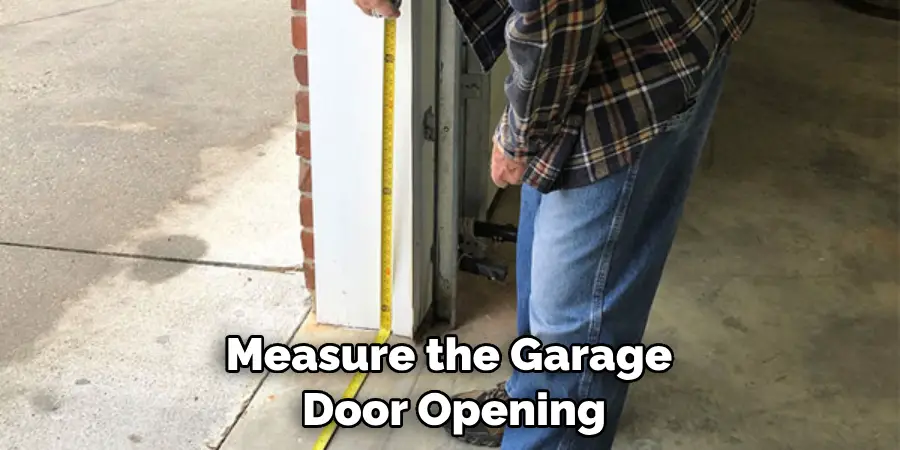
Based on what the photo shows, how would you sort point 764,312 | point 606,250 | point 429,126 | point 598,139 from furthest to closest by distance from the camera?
point 764,312 < point 429,126 < point 606,250 < point 598,139

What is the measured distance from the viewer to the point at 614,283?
152 centimetres

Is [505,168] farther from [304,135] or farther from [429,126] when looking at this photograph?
[304,135]

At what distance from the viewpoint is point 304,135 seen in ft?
7.52

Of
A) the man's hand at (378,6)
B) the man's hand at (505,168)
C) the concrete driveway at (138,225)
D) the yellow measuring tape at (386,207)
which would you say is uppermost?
the man's hand at (378,6)

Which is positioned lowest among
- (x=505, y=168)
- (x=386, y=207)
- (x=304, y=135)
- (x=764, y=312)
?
(x=764, y=312)

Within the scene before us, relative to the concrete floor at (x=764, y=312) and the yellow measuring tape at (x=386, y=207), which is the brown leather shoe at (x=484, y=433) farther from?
the yellow measuring tape at (x=386, y=207)

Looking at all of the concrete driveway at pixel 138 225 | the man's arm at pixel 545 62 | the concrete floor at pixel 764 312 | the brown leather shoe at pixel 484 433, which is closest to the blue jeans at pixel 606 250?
the man's arm at pixel 545 62

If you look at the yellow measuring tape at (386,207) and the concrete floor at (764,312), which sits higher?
the yellow measuring tape at (386,207)

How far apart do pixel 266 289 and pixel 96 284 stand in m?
0.48

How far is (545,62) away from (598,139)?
6.5 inches

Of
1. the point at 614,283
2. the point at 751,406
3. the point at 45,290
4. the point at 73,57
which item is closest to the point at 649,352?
the point at 751,406

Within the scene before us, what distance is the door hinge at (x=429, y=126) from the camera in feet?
7.25

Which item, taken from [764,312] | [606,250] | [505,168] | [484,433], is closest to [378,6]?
[505,168]

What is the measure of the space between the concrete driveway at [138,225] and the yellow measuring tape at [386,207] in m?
0.24
